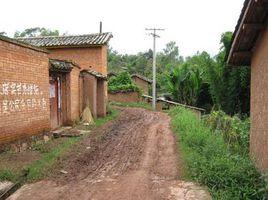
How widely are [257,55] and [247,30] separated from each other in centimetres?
77

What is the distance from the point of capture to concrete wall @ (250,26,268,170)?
7121 millimetres

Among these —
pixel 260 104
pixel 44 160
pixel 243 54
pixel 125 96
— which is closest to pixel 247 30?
pixel 243 54

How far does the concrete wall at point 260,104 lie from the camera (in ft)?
23.4

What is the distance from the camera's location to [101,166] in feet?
29.6

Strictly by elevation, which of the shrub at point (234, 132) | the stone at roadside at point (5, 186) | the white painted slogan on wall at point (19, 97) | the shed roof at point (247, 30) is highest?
the shed roof at point (247, 30)

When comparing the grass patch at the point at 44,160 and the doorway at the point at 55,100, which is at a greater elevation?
the doorway at the point at 55,100

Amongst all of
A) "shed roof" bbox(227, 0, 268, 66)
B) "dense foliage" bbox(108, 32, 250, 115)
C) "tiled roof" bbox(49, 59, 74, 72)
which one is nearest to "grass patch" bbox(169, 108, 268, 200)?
"shed roof" bbox(227, 0, 268, 66)

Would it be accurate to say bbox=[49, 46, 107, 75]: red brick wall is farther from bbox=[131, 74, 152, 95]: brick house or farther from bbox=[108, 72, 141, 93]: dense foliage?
bbox=[131, 74, 152, 95]: brick house

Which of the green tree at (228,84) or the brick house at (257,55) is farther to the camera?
the green tree at (228,84)

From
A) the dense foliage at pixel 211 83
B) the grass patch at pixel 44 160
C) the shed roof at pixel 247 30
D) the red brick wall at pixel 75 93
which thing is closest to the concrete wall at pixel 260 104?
the shed roof at pixel 247 30

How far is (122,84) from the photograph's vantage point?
3306 cm

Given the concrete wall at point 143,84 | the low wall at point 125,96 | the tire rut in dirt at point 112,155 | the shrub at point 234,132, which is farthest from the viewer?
the concrete wall at point 143,84

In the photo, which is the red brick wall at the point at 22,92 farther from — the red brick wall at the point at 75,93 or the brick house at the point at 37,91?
the red brick wall at the point at 75,93

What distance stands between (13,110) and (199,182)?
534 centimetres
